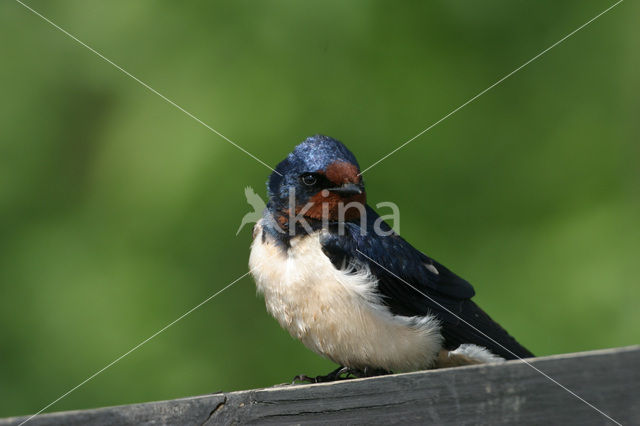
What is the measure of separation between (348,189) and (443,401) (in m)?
0.99

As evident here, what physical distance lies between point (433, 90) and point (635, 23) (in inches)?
35.1

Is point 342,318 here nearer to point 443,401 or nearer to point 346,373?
point 346,373

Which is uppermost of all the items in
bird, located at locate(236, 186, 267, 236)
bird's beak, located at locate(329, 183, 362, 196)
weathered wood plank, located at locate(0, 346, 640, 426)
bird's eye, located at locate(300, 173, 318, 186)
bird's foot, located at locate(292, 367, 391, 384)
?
bird's eye, located at locate(300, 173, 318, 186)

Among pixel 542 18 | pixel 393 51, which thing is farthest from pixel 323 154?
pixel 542 18

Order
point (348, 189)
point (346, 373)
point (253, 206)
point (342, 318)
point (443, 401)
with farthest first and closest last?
point (253, 206)
point (346, 373)
point (348, 189)
point (342, 318)
point (443, 401)

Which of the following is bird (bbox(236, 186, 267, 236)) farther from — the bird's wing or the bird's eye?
the bird's wing

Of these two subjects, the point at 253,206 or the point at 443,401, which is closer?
the point at 443,401

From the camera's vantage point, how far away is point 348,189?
240 centimetres

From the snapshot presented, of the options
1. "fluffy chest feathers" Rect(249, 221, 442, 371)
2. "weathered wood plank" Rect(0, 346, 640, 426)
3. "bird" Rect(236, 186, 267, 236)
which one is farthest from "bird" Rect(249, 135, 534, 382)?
"weathered wood plank" Rect(0, 346, 640, 426)

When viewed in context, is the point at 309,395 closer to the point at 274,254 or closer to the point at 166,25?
the point at 274,254

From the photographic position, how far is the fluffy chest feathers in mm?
2279

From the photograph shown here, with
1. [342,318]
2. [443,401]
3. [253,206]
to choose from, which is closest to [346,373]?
[342,318]

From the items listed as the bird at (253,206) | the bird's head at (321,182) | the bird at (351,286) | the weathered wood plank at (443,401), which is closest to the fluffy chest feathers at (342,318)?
the bird at (351,286)

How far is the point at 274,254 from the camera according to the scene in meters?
2.46
